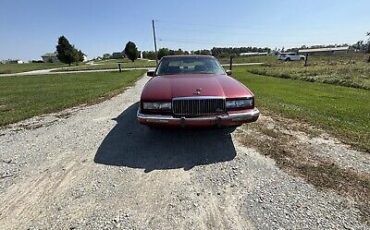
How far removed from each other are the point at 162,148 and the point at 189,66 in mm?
2222

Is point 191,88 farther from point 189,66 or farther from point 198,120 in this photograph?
point 189,66

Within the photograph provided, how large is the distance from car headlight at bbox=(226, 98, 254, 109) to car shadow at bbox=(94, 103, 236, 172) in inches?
28.4

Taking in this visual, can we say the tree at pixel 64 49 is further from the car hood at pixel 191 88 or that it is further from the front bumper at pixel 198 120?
the front bumper at pixel 198 120

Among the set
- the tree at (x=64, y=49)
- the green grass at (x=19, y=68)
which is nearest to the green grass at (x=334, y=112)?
the green grass at (x=19, y=68)

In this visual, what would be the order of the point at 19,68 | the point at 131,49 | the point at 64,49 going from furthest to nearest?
the point at 19,68, the point at 131,49, the point at 64,49

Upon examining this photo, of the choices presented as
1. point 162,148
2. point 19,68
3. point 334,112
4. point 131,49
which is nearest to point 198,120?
point 162,148

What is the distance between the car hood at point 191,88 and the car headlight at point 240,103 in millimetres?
80

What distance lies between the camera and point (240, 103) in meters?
4.30

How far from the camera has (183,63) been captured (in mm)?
6137

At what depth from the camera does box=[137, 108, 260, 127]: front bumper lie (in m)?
4.04

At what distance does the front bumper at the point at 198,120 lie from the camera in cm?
404

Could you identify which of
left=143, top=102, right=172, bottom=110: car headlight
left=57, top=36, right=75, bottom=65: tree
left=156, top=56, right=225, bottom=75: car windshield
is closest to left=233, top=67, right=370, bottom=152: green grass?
left=156, top=56, right=225, bottom=75: car windshield

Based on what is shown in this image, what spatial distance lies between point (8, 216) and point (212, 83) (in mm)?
3298

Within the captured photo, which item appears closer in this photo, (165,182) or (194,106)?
(165,182)
